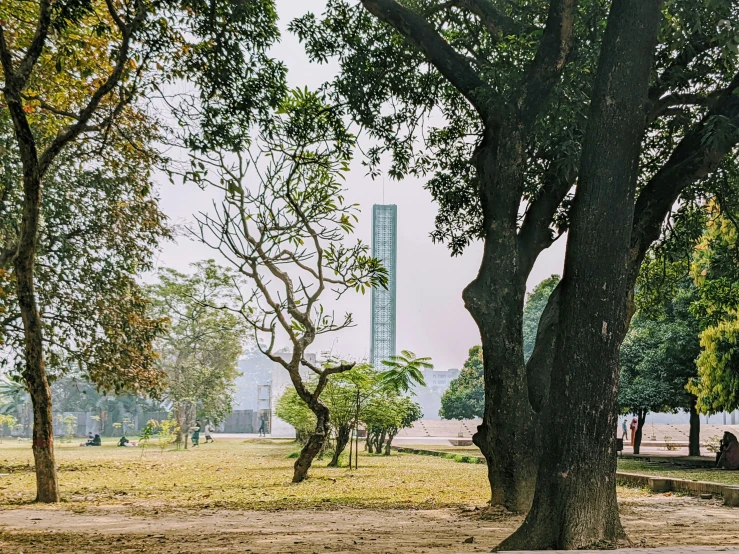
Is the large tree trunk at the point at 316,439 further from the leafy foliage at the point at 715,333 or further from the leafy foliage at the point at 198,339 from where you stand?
the leafy foliage at the point at 198,339

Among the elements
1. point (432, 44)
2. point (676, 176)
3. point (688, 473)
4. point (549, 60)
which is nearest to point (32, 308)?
point (432, 44)

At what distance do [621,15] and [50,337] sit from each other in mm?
14181

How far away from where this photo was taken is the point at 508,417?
8.50 metres

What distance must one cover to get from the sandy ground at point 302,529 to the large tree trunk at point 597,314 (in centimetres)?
60

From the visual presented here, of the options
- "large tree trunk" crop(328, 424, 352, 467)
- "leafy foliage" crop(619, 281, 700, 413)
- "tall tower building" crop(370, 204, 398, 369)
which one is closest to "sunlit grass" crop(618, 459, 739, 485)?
"leafy foliage" crop(619, 281, 700, 413)

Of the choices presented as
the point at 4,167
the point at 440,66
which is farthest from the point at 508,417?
the point at 4,167

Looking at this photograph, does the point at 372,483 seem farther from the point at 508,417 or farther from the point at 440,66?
the point at 440,66

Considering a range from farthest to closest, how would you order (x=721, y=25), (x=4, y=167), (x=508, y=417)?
(x=4, y=167) → (x=508, y=417) → (x=721, y=25)

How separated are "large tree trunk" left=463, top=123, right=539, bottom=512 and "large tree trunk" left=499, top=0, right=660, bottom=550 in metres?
2.38

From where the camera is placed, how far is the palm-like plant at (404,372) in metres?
19.5

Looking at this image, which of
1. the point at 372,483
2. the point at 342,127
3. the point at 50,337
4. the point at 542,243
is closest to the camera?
the point at 542,243

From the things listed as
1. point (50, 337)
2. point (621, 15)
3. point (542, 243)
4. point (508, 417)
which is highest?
point (621, 15)

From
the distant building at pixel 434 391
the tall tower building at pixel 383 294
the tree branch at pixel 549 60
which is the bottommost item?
the distant building at pixel 434 391

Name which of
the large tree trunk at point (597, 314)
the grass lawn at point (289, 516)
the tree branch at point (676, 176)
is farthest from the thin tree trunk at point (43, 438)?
the tree branch at point (676, 176)
